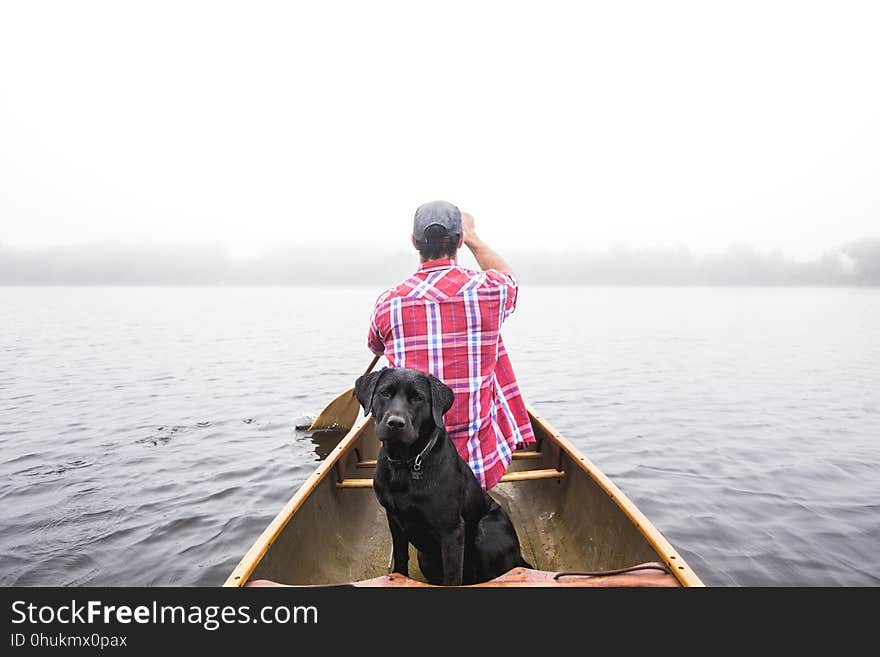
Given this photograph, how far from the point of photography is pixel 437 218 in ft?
12.7

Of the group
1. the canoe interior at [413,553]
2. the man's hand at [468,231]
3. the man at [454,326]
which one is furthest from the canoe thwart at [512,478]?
the man's hand at [468,231]

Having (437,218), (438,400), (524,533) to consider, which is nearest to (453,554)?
(438,400)

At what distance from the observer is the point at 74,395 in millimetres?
16469

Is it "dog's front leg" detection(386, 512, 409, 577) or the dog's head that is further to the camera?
"dog's front leg" detection(386, 512, 409, 577)

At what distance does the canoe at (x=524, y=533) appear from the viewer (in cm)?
327

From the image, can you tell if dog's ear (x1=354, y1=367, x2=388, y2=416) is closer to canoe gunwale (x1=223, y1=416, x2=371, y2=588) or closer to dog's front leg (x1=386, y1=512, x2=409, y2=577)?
dog's front leg (x1=386, y1=512, x2=409, y2=577)

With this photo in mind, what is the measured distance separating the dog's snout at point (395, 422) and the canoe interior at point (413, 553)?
4.26ft

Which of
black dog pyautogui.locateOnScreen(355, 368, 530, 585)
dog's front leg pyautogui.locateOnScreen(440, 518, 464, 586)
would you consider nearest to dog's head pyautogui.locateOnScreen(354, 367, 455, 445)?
black dog pyautogui.locateOnScreen(355, 368, 530, 585)

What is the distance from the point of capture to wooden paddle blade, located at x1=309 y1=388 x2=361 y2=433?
40.0 feet

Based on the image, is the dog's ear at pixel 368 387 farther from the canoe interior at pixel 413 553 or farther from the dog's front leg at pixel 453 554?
the canoe interior at pixel 413 553
